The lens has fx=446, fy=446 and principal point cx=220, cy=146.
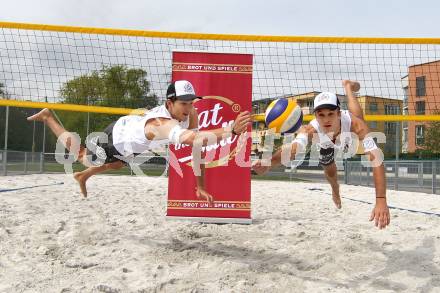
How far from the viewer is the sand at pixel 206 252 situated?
398cm

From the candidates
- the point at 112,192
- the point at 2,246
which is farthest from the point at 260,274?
the point at 112,192

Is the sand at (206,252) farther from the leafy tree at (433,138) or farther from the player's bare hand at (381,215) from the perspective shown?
the leafy tree at (433,138)

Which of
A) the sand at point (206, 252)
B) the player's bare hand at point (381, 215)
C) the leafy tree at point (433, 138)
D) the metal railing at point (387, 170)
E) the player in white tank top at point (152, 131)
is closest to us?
the player in white tank top at point (152, 131)

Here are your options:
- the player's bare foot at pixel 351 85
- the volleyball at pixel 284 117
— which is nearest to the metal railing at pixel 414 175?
the player's bare foot at pixel 351 85

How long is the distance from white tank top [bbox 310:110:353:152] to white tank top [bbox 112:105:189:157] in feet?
4.54

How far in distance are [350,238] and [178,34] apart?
3708 mm

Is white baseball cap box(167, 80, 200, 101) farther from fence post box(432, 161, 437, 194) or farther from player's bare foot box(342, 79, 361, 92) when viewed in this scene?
Result: fence post box(432, 161, 437, 194)

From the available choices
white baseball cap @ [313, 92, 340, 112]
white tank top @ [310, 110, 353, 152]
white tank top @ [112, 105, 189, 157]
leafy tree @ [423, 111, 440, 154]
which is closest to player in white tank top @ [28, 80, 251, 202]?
white tank top @ [112, 105, 189, 157]

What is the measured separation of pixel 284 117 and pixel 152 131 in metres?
1.22

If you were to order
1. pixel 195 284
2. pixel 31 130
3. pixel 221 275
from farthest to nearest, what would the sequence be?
pixel 31 130 → pixel 221 275 → pixel 195 284

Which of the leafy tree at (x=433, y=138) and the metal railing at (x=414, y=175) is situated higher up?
the leafy tree at (x=433, y=138)

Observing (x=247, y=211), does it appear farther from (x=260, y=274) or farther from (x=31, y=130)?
(x=31, y=130)

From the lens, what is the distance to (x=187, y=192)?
6.10 meters

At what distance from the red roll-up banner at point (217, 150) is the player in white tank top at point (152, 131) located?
1.16 metres
